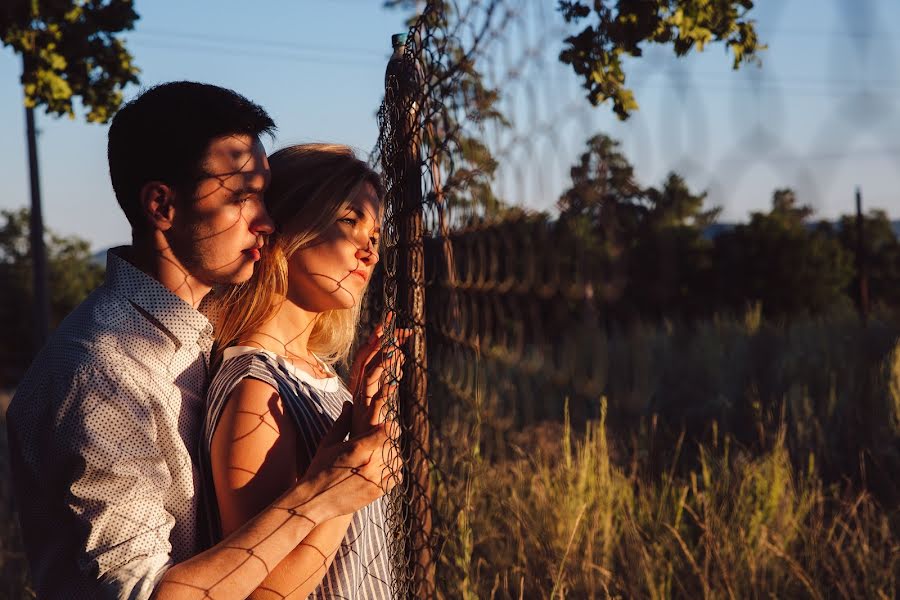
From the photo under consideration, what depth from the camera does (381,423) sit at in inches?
64.5

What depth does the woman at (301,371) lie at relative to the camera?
Result: 5.27ft

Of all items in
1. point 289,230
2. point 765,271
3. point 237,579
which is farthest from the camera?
point 765,271

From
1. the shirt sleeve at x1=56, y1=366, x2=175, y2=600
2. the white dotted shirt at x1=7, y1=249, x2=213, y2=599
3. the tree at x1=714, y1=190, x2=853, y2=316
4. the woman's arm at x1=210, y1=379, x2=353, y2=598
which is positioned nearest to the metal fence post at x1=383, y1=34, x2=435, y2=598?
the woman's arm at x1=210, y1=379, x2=353, y2=598

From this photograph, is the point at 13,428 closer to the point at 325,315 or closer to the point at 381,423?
the point at 381,423

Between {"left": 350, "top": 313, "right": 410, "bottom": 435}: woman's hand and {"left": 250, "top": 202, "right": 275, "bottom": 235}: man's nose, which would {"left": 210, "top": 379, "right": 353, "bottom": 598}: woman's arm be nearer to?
{"left": 350, "top": 313, "right": 410, "bottom": 435}: woman's hand

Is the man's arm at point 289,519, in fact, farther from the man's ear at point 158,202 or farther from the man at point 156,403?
the man's ear at point 158,202

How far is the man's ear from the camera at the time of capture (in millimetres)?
1641

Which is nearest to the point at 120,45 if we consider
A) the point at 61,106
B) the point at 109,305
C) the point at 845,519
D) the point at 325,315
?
the point at 61,106

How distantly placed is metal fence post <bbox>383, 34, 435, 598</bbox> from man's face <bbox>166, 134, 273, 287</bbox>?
0.34 meters

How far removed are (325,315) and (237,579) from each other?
0.87 meters

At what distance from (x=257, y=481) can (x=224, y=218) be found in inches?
18.5

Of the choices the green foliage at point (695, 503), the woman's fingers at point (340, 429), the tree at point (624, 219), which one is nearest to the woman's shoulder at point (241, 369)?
the woman's fingers at point (340, 429)

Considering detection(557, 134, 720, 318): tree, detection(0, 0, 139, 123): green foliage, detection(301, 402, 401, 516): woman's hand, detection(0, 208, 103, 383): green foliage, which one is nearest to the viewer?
detection(557, 134, 720, 318): tree

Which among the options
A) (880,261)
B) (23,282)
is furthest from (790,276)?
(23,282)
